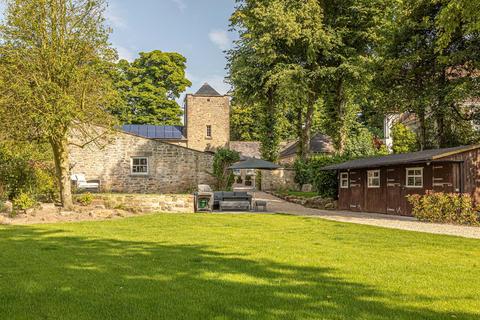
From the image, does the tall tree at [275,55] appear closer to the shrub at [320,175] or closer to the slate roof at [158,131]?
the shrub at [320,175]

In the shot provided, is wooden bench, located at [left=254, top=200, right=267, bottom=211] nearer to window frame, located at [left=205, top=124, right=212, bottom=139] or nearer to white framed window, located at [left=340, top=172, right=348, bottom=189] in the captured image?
white framed window, located at [left=340, top=172, right=348, bottom=189]

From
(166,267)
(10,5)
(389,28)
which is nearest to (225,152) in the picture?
(389,28)

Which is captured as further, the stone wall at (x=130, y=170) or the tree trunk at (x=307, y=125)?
the tree trunk at (x=307, y=125)

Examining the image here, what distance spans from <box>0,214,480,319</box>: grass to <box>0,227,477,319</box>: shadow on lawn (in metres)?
0.01

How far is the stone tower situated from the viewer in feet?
148

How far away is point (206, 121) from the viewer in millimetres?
45281

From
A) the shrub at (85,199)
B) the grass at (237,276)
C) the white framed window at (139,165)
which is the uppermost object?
the white framed window at (139,165)

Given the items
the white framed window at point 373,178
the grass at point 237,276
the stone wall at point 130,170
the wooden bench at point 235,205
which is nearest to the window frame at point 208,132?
the stone wall at point 130,170

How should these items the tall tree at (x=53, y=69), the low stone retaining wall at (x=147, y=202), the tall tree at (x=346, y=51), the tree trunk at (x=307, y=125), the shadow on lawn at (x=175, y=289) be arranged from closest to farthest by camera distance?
the shadow on lawn at (x=175, y=289) < the tall tree at (x=53, y=69) < the low stone retaining wall at (x=147, y=202) < the tall tree at (x=346, y=51) < the tree trunk at (x=307, y=125)

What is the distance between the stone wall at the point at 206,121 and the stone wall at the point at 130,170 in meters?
19.3

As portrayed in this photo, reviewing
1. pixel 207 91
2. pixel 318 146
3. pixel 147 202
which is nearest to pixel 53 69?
pixel 147 202

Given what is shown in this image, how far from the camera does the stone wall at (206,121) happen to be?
1775 inches

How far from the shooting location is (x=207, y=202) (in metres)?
19.3

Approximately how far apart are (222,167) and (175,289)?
806 inches
